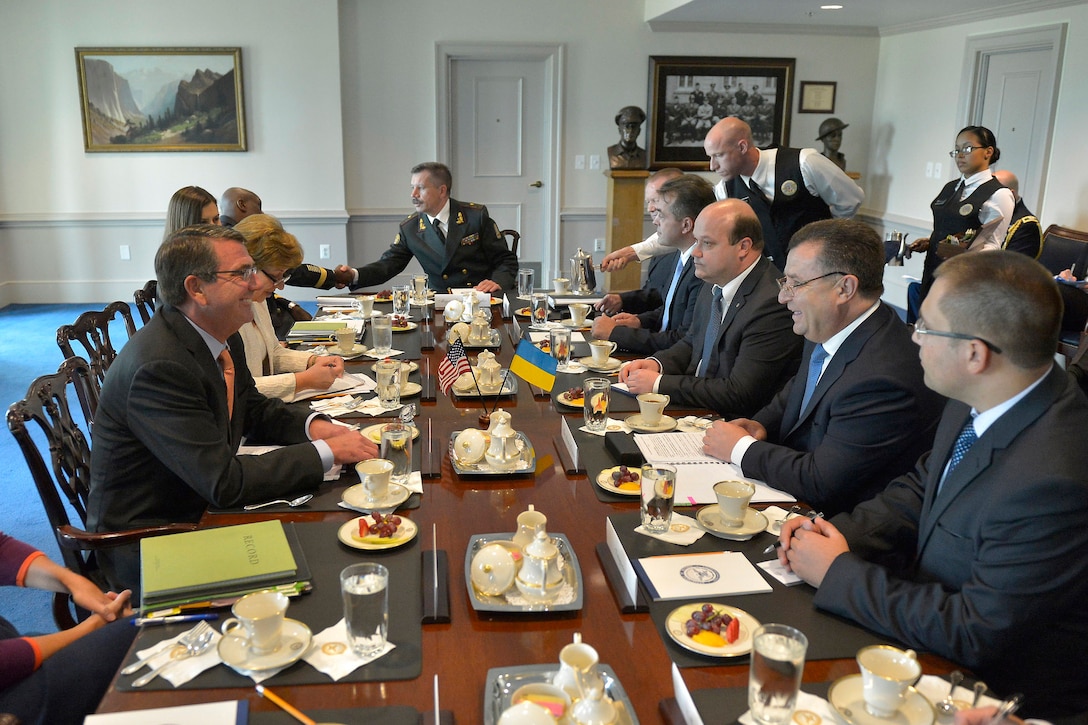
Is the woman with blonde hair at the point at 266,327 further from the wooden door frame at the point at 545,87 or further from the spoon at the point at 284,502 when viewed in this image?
the wooden door frame at the point at 545,87

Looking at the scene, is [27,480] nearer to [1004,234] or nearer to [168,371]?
[168,371]

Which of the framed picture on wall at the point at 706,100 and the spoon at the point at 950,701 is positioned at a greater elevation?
the framed picture on wall at the point at 706,100

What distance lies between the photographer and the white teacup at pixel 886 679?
1.18 m

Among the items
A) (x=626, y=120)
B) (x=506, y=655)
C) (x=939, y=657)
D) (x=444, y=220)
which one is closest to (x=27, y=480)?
(x=444, y=220)

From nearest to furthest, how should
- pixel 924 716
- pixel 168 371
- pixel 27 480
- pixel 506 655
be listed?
pixel 924 716, pixel 506 655, pixel 168 371, pixel 27 480

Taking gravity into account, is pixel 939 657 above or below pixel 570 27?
below

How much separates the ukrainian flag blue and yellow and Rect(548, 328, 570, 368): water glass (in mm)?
524

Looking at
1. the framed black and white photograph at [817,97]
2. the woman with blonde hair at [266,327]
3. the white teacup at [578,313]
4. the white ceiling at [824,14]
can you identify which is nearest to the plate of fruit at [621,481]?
the woman with blonde hair at [266,327]

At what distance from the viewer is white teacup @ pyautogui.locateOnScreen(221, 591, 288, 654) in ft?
4.31

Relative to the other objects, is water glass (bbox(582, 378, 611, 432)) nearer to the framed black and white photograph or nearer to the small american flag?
the small american flag

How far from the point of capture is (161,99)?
722 centimetres

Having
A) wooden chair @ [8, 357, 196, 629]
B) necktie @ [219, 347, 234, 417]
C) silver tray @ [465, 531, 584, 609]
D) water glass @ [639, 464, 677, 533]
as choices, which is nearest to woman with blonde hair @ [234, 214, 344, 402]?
necktie @ [219, 347, 234, 417]

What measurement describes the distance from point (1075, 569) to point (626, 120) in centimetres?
659

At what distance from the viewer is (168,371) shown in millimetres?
1945
